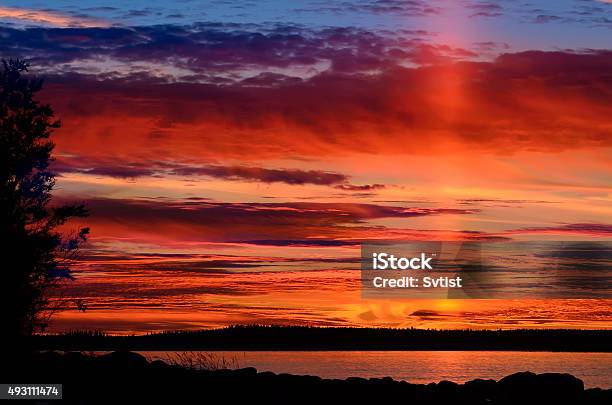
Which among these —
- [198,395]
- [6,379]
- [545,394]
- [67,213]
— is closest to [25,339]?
[67,213]

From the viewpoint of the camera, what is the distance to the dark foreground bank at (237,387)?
87.2 ft

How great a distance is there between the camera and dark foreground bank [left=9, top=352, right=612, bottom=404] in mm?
26578

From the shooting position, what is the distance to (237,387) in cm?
2784

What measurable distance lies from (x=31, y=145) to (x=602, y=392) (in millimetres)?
27746

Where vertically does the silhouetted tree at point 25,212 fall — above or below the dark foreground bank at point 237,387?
above

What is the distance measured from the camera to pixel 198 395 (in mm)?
26656

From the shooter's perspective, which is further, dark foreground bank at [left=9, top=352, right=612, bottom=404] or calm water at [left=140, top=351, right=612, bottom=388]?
calm water at [left=140, top=351, right=612, bottom=388]

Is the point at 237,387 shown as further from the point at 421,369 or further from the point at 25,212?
the point at 421,369

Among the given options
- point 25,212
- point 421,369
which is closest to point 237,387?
point 25,212

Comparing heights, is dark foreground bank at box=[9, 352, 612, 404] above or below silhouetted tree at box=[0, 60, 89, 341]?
below

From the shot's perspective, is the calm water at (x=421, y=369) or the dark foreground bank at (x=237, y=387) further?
the calm water at (x=421, y=369)

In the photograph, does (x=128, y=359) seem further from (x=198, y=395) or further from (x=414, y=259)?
(x=414, y=259)

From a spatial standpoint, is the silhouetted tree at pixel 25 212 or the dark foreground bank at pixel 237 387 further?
the silhouetted tree at pixel 25 212

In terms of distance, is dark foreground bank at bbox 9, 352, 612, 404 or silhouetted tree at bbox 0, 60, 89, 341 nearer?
dark foreground bank at bbox 9, 352, 612, 404
